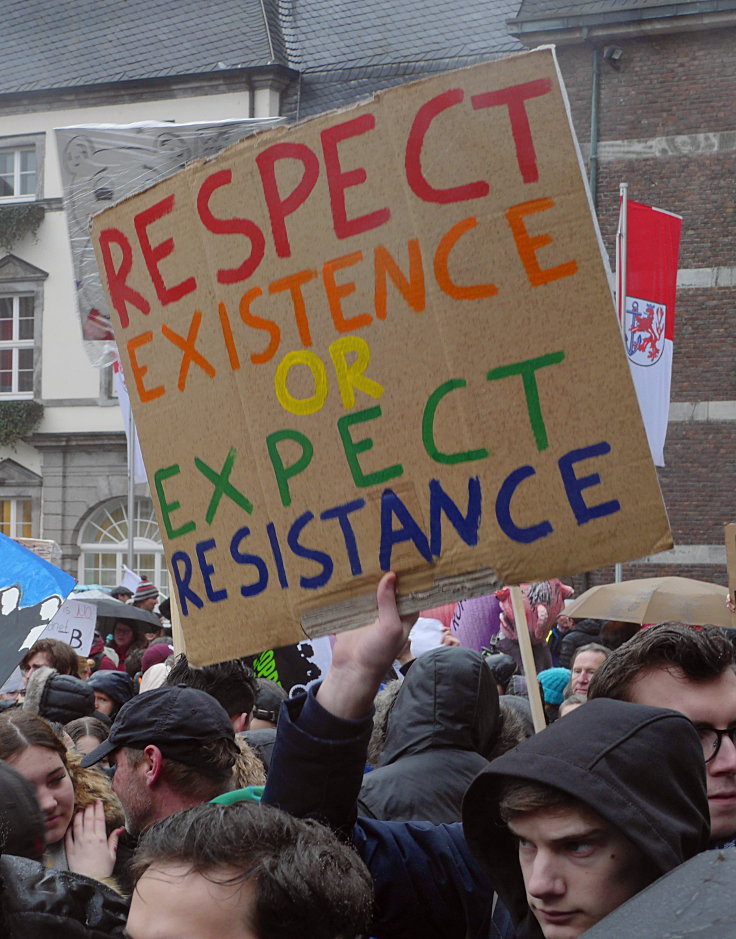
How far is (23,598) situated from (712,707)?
7.47ft

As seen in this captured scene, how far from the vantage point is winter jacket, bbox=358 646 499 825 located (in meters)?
2.98

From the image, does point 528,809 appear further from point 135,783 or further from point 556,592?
point 556,592

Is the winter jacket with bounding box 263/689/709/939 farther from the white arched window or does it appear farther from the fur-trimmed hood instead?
the white arched window

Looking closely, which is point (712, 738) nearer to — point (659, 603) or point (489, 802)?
point (489, 802)

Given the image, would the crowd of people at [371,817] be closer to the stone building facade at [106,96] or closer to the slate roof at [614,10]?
the slate roof at [614,10]

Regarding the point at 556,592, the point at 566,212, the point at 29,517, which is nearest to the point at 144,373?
the point at 566,212

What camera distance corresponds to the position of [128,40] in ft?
78.2

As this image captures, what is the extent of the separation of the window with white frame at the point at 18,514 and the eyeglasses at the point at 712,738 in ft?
75.4

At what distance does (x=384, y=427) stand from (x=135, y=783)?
137cm

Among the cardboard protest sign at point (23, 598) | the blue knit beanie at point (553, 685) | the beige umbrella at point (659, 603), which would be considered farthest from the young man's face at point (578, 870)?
the beige umbrella at point (659, 603)

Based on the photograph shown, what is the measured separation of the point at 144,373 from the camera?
7.68 ft

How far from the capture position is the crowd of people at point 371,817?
1.70 m

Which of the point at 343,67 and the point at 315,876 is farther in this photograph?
the point at 343,67

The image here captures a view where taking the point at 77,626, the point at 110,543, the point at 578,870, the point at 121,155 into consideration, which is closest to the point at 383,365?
the point at 578,870
